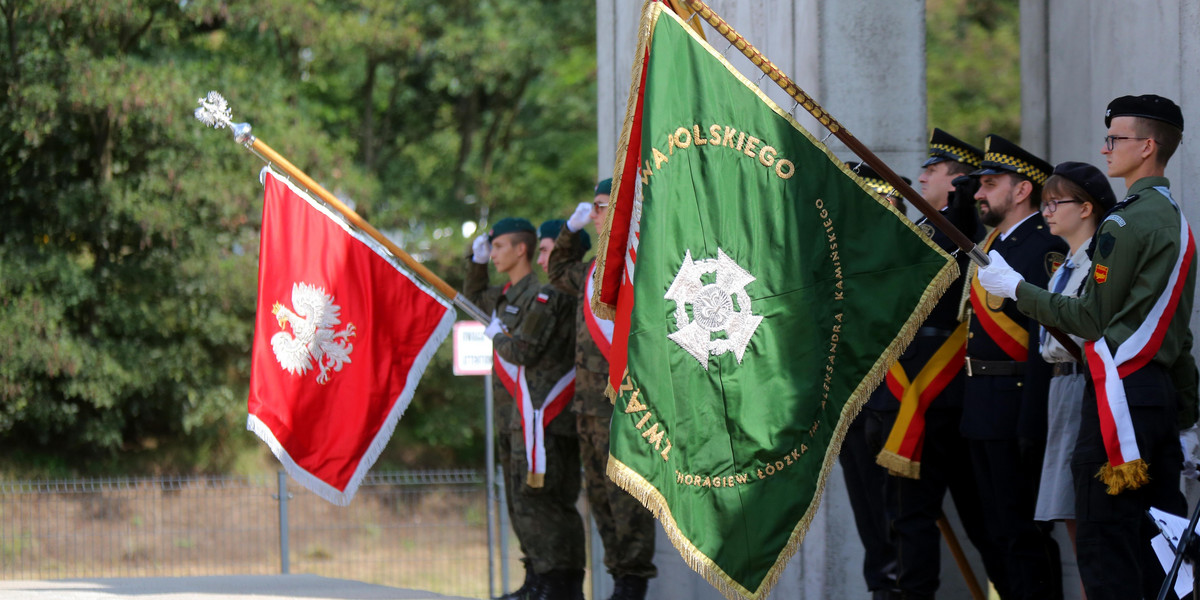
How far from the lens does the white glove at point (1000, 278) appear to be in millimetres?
4527

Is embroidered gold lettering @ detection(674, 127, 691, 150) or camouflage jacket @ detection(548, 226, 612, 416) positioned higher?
embroidered gold lettering @ detection(674, 127, 691, 150)

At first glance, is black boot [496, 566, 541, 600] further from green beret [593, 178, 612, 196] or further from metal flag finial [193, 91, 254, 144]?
metal flag finial [193, 91, 254, 144]

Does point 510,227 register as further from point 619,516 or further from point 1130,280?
point 1130,280

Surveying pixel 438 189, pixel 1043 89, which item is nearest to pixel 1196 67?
pixel 1043 89

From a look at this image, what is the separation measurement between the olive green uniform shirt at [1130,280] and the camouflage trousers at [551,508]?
2988 mm

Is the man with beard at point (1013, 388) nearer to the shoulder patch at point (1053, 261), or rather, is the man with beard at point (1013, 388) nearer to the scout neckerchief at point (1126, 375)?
the shoulder patch at point (1053, 261)

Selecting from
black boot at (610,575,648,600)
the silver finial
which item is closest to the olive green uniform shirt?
black boot at (610,575,648,600)

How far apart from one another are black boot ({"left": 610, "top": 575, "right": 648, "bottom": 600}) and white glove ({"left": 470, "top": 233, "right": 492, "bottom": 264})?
1.98 metres

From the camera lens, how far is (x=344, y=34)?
1927 centimetres

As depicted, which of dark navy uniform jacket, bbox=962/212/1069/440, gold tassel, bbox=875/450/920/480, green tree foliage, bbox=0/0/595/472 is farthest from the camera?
green tree foliage, bbox=0/0/595/472

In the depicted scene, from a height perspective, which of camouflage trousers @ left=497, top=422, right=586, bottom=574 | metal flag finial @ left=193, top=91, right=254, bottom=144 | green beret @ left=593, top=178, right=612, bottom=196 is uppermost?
metal flag finial @ left=193, top=91, right=254, bottom=144

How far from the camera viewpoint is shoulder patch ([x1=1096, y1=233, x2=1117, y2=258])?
4.29 m

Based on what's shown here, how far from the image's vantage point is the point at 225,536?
14.0m

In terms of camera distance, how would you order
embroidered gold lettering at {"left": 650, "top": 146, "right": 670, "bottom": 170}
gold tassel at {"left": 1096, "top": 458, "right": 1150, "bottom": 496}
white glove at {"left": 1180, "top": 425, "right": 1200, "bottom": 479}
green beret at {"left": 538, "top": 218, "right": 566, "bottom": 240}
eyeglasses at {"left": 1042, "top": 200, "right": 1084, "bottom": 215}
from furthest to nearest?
1. green beret at {"left": 538, "top": 218, "right": 566, "bottom": 240}
2. eyeglasses at {"left": 1042, "top": 200, "right": 1084, "bottom": 215}
3. white glove at {"left": 1180, "top": 425, "right": 1200, "bottom": 479}
4. embroidered gold lettering at {"left": 650, "top": 146, "right": 670, "bottom": 170}
5. gold tassel at {"left": 1096, "top": 458, "right": 1150, "bottom": 496}
